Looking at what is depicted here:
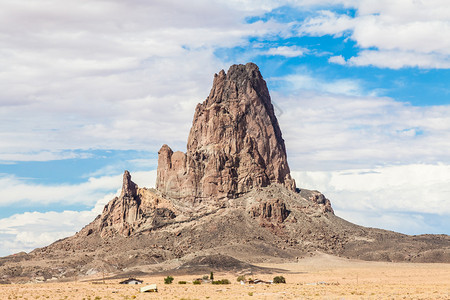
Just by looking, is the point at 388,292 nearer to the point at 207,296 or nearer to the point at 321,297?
the point at 321,297

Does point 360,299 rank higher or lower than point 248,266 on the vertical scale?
lower

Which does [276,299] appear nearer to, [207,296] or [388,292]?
[207,296]

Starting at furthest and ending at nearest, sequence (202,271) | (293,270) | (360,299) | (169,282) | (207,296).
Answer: (293,270), (202,271), (169,282), (207,296), (360,299)

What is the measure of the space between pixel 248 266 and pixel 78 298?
103 m

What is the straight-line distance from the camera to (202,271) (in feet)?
595

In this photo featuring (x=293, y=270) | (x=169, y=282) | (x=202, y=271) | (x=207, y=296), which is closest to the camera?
(x=207, y=296)

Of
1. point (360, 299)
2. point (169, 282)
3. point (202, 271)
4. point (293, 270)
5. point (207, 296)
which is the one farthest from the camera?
point (293, 270)

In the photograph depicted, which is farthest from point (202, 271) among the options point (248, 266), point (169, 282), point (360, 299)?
point (360, 299)

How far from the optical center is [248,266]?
190250 mm

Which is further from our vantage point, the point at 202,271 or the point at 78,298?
the point at 202,271

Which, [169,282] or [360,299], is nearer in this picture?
[360,299]

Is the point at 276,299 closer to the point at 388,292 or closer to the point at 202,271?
the point at 388,292

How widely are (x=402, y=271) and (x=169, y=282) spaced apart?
3304 inches

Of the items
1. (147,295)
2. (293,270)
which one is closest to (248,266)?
(293,270)
